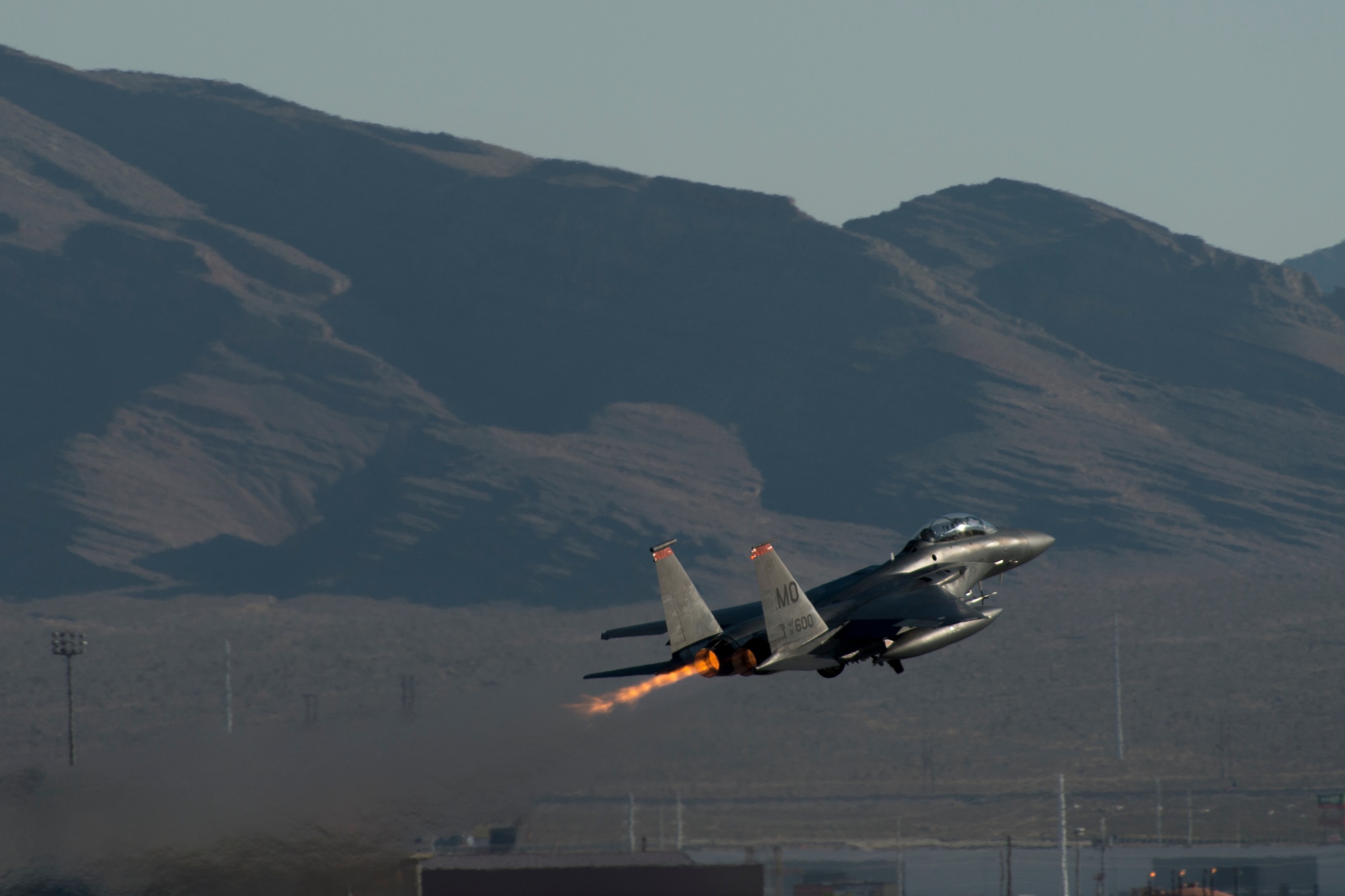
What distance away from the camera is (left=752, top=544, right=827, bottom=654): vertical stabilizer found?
159 ft

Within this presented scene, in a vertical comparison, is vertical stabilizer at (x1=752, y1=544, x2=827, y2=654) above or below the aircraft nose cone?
below

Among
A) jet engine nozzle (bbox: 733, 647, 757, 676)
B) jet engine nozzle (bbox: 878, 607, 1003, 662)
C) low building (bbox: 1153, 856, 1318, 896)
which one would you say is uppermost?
jet engine nozzle (bbox: 878, 607, 1003, 662)

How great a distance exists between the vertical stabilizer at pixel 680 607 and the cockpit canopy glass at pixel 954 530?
10199mm

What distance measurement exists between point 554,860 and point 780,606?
57.1m

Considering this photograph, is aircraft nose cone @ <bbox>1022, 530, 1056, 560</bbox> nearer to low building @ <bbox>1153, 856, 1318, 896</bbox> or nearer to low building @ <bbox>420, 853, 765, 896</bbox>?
low building @ <bbox>420, 853, 765, 896</bbox>

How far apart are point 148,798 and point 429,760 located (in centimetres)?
914

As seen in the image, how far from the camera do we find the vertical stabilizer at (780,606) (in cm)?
4850

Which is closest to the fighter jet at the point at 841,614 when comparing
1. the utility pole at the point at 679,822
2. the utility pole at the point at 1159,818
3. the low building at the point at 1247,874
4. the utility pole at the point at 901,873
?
the utility pole at the point at 901,873

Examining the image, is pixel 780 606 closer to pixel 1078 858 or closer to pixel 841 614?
pixel 841 614

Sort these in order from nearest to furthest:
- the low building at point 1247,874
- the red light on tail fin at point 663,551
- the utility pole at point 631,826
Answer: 1. the red light on tail fin at point 663,551
2. the low building at point 1247,874
3. the utility pole at point 631,826

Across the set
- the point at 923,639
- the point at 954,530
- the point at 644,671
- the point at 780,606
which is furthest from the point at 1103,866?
the point at 780,606

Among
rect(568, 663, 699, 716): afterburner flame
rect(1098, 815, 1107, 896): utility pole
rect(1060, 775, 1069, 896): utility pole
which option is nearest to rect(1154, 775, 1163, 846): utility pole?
rect(1098, 815, 1107, 896): utility pole

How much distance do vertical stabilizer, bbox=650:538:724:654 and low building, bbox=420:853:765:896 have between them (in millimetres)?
49681

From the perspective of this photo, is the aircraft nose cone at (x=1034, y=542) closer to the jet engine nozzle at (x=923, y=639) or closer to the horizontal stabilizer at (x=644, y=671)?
the jet engine nozzle at (x=923, y=639)
